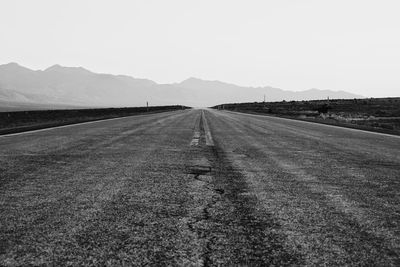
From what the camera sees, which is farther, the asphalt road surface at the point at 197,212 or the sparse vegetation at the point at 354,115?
the sparse vegetation at the point at 354,115

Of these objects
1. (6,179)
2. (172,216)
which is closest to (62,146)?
(6,179)

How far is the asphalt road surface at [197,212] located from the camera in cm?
270

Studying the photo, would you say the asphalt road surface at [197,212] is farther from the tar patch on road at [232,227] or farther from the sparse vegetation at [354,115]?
the sparse vegetation at [354,115]

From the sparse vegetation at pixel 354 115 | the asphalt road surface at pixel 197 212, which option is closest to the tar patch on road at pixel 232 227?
the asphalt road surface at pixel 197 212

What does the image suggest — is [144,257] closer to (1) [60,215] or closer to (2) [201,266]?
(2) [201,266]

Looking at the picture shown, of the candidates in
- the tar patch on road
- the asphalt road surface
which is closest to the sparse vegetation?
the asphalt road surface

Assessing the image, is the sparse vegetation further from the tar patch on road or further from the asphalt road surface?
the tar patch on road

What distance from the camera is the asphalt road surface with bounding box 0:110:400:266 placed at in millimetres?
2699

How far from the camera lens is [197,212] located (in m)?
3.72

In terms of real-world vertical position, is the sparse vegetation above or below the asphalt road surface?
below

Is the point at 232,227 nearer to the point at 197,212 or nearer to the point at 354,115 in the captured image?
the point at 197,212

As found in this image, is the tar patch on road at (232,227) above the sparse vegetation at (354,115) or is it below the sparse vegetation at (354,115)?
above

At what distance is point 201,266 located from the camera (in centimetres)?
248

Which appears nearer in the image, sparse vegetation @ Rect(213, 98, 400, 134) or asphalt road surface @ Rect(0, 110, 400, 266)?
asphalt road surface @ Rect(0, 110, 400, 266)
